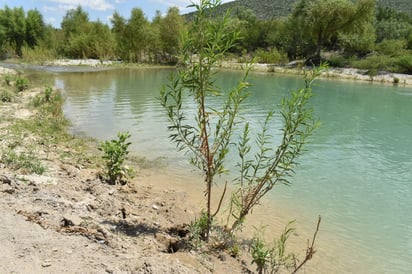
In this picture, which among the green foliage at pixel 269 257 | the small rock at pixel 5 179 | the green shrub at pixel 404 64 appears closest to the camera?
the green foliage at pixel 269 257

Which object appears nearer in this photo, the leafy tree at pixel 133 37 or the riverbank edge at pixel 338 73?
the riverbank edge at pixel 338 73

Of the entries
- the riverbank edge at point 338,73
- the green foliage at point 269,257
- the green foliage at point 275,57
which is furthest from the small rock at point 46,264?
the green foliage at point 275,57

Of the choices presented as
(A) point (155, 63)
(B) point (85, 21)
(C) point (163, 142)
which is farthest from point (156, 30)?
(C) point (163, 142)

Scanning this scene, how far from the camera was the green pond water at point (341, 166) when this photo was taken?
5.11 meters

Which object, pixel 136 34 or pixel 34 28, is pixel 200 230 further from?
pixel 34 28

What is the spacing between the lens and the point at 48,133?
8.82 metres

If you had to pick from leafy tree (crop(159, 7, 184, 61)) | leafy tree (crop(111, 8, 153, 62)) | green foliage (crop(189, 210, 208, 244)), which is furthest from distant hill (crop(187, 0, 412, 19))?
green foliage (crop(189, 210, 208, 244))

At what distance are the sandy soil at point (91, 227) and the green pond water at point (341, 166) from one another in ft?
5.68

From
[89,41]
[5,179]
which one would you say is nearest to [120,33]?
[89,41]

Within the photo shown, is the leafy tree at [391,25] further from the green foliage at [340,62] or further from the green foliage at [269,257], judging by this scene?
the green foliage at [269,257]

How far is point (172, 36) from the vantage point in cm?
4169

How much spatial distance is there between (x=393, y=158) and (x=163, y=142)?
239 inches

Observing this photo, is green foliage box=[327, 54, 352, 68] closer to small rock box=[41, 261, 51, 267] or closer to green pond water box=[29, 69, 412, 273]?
green pond water box=[29, 69, 412, 273]

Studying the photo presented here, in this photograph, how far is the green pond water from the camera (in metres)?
5.11
